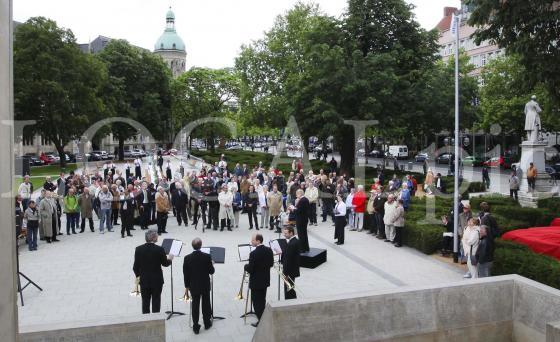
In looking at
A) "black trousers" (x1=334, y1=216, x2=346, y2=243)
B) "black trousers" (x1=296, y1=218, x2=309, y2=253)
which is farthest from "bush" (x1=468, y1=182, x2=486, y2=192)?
"black trousers" (x1=296, y1=218, x2=309, y2=253)

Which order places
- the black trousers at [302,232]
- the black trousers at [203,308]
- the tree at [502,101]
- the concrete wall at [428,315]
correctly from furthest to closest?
the tree at [502,101] → the black trousers at [302,232] → the black trousers at [203,308] → the concrete wall at [428,315]

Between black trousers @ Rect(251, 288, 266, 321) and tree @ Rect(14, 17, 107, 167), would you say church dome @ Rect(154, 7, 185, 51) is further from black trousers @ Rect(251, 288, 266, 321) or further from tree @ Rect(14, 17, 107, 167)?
black trousers @ Rect(251, 288, 266, 321)

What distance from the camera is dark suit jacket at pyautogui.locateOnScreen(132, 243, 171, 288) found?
945 centimetres

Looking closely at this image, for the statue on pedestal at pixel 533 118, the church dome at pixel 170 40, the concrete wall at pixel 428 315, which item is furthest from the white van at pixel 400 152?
the church dome at pixel 170 40

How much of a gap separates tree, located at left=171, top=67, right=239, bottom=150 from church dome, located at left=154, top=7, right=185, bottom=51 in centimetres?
7761

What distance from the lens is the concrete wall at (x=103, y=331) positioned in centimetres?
698

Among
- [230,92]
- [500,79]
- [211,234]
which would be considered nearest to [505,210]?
[211,234]

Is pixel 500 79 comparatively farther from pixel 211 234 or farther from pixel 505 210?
pixel 211 234

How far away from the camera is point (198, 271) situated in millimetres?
9375

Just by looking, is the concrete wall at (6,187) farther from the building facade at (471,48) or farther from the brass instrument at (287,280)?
the building facade at (471,48)

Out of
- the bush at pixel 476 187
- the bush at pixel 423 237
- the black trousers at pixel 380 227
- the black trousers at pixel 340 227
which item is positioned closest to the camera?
the bush at pixel 423 237

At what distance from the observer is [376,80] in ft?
98.1

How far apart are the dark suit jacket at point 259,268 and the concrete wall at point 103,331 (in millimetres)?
2544

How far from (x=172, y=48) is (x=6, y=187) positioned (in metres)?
144
